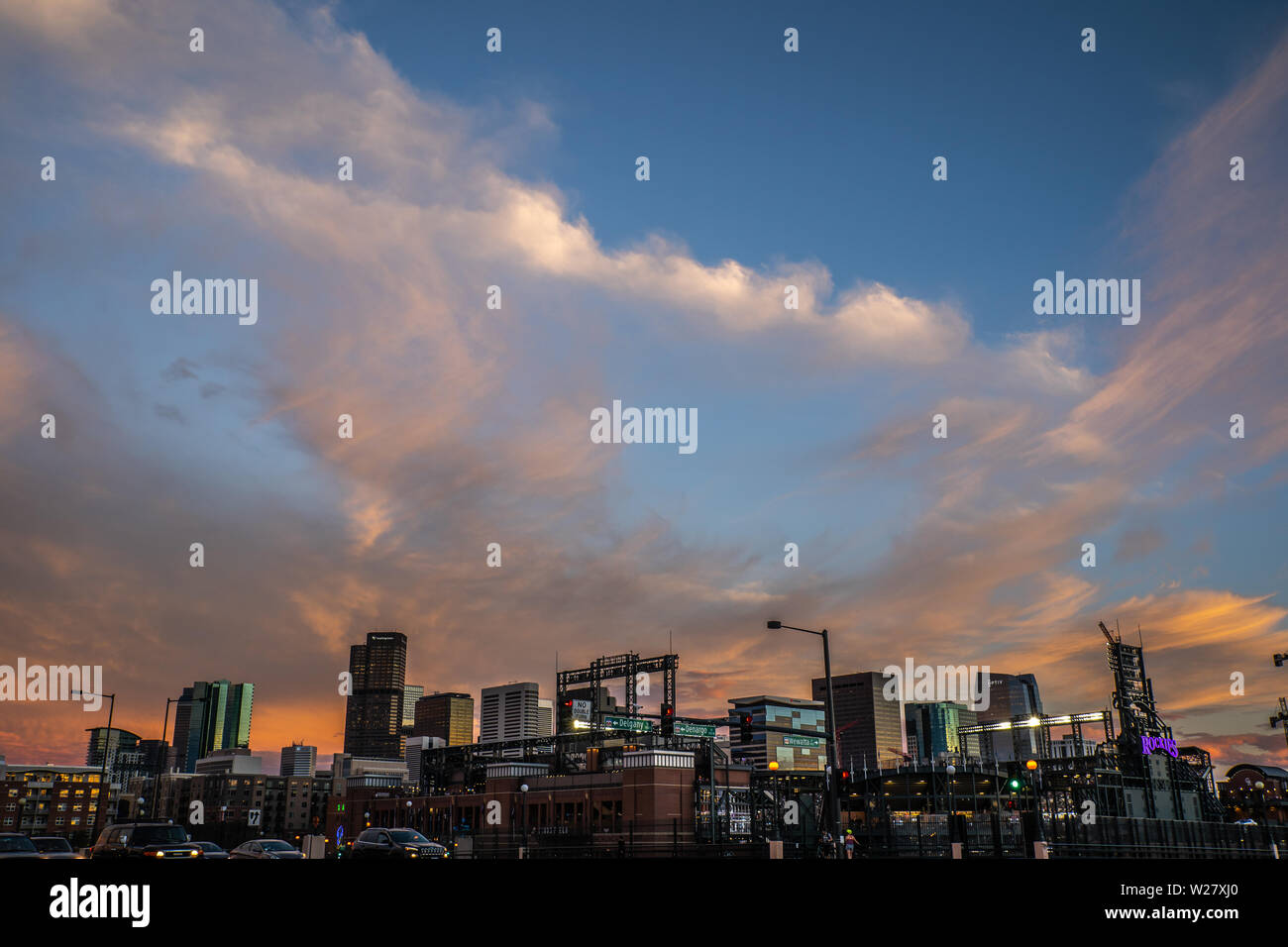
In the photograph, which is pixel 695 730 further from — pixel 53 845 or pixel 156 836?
pixel 53 845

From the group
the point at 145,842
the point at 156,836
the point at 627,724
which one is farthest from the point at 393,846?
the point at 627,724

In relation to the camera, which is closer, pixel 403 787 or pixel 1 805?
pixel 403 787

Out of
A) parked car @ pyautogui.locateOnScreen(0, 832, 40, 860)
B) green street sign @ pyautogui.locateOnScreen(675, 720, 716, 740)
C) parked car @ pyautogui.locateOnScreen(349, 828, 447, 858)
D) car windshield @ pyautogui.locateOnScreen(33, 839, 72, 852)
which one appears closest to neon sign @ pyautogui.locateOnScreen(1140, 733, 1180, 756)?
green street sign @ pyautogui.locateOnScreen(675, 720, 716, 740)

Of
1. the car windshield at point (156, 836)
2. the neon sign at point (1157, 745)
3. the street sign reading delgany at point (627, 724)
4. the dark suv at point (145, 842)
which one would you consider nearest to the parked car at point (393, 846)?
the dark suv at point (145, 842)

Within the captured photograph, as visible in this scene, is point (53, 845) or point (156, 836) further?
point (53, 845)

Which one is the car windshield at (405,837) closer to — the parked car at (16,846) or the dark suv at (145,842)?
the dark suv at (145,842)
